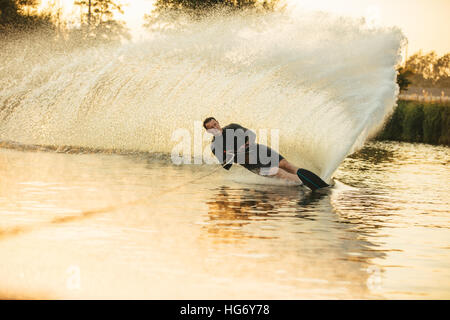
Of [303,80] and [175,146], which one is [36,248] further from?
[175,146]

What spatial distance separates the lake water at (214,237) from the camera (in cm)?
561

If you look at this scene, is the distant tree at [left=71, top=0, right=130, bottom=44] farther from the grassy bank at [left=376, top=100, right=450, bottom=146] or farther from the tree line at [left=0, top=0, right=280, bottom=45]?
the grassy bank at [left=376, top=100, right=450, bottom=146]

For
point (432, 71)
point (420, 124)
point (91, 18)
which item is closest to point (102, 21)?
point (91, 18)

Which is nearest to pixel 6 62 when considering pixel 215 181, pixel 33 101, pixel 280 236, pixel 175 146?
pixel 33 101

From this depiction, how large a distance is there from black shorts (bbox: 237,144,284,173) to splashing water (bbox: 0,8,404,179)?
140 centimetres

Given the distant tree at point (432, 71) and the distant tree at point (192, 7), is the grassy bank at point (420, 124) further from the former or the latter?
the distant tree at point (432, 71)

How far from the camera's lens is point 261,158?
Answer: 12164 mm

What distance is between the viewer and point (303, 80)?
15.6 m

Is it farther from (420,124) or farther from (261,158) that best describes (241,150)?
(420,124)

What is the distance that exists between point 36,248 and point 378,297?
2933 millimetres

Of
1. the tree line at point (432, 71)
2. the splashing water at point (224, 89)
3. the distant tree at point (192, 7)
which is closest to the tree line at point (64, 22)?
the distant tree at point (192, 7)

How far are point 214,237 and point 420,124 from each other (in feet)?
86.4

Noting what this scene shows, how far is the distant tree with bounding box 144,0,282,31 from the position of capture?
160 feet
